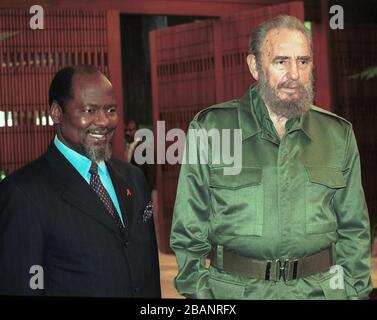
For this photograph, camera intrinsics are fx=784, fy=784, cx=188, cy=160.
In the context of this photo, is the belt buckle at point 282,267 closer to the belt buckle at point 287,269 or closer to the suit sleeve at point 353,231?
the belt buckle at point 287,269

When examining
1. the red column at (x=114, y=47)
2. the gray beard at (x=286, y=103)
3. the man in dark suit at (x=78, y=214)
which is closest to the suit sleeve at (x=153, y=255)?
the man in dark suit at (x=78, y=214)

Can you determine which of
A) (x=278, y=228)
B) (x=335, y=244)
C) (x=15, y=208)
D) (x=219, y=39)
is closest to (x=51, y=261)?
(x=15, y=208)

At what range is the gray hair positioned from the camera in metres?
1.88

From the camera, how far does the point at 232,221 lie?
6.16 ft

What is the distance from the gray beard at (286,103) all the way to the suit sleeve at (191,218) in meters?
0.19

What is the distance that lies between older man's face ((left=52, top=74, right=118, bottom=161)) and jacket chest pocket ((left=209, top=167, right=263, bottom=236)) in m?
0.28

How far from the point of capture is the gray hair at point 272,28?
1.88 m

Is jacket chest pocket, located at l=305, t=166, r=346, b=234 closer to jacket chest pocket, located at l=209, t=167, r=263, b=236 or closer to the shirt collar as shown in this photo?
jacket chest pocket, located at l=209, t=167, r=263, b=236

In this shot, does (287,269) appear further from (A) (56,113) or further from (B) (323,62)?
(B) (323,62)

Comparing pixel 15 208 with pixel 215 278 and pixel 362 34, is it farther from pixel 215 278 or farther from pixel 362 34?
pixel 362 34

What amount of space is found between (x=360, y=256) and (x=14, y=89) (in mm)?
1483

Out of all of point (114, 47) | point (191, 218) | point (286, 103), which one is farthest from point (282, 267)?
point (114, 47)
